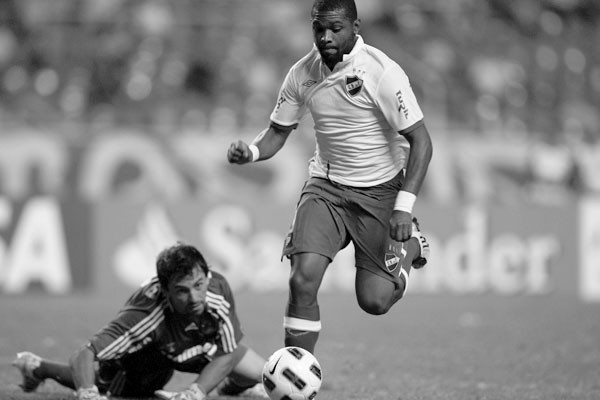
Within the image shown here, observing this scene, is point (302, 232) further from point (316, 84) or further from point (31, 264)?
point (31, 264)

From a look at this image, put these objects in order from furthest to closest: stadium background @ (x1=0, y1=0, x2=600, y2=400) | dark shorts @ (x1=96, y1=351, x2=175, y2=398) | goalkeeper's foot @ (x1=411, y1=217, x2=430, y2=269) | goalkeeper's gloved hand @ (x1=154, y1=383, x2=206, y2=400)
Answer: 1. stadium background @ (x1=0, y1=0, x2=600, y2=400)
2. goalkeeper's foot @ (x1=411, y1=217, x2=430, y2=269)
3. dark shorts @ (x1=96, y1=351, x2=175, y2=398)
4. goalkeeper's gloved hand @ (x1=154, y1=383, x2=206, y2=400)

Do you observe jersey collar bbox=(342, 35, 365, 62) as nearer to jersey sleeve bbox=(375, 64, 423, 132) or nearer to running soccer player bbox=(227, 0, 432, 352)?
running soccer player bbox=(227, 0, 432, 352)

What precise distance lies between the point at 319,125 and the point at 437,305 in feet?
23.4

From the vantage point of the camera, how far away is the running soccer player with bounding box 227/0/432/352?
19.7ft

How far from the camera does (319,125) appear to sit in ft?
20.9

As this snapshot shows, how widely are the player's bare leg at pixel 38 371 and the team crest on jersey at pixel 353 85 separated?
7.47 ft

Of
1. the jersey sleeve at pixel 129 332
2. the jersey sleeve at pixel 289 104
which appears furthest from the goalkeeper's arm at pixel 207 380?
the jersey sleeve at pixel 289 104

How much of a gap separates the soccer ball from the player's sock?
0.42ft

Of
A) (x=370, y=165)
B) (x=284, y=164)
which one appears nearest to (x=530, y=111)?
(x=284, y=164)

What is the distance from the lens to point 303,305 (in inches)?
235

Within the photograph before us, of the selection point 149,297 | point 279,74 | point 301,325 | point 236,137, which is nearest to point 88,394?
point 149,297

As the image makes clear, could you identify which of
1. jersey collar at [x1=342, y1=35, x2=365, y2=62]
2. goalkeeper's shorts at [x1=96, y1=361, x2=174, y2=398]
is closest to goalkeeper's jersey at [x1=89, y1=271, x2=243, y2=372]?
goalkeeper's shorts at [x1=96, y1=361, x2=174, y2=398]

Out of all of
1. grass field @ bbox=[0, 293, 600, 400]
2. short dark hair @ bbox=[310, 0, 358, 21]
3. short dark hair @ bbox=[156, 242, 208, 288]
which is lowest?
grass field @ bbox=[0, 293, 600, 400]

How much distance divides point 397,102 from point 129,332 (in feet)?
6.34
